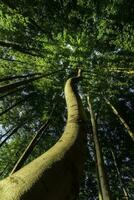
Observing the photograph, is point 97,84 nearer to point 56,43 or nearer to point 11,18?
point 56,43

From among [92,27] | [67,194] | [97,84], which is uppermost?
[92,27]

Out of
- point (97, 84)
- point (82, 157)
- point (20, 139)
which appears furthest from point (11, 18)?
point (82, 157)

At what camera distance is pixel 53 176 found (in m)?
1.62

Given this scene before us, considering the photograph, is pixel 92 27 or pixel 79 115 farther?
pixel 92 27

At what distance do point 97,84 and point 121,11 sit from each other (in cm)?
278

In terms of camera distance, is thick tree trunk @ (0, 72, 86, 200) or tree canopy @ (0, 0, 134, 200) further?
tree canopy @ (0, 0, 134, 200)

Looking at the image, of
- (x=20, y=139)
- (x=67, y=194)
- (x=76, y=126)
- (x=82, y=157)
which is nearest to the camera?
(x=67, y=194)

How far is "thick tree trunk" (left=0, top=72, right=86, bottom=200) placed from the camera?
1.40 meters

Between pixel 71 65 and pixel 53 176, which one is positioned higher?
pixel 53 176

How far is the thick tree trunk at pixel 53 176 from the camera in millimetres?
1397

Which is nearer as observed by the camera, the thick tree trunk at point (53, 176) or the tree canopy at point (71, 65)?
the thick tree trunk at point (53, 176)

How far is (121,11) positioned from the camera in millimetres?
11305

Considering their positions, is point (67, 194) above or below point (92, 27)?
below

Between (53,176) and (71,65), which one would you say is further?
(71,65)
